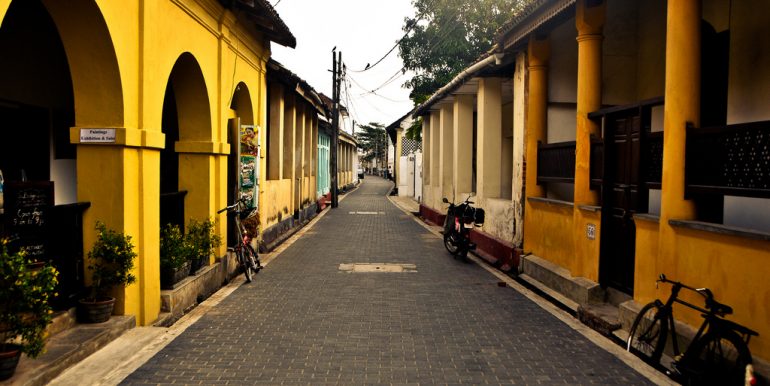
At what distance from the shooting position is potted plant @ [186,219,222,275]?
8.47 meters

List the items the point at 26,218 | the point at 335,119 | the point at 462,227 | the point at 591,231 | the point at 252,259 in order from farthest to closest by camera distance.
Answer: the point at 335,119, the point at 462,227, the point at 252,259, the point at 591,231, the point at 26,218

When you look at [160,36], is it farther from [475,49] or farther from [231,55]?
[475,49]

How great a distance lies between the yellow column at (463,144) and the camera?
17.0m

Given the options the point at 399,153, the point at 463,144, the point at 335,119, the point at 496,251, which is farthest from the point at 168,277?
the point at 399,153

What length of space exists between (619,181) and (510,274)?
3836mm

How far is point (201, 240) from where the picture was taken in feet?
28.8

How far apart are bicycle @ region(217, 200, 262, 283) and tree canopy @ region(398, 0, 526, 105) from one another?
24177mm

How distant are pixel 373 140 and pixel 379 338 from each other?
108m

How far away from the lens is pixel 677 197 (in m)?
5.91

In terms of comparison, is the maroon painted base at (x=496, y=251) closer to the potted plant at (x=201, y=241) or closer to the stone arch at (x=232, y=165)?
the stone arch at (x=232, y=165)

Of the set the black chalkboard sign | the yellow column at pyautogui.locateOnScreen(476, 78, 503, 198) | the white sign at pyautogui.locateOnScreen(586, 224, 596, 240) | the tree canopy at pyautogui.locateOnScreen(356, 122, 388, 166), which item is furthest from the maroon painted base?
the tree canopy at pyautogui.locateOnScreen(356, 122, 388, 166)

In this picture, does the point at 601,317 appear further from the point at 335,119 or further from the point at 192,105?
the point at 335,119

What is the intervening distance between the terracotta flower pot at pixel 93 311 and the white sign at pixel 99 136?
1.62m

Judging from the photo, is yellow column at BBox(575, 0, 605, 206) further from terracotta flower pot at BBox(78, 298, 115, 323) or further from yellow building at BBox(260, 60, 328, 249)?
yellow building at BBox(260, 60, 328, 249)
